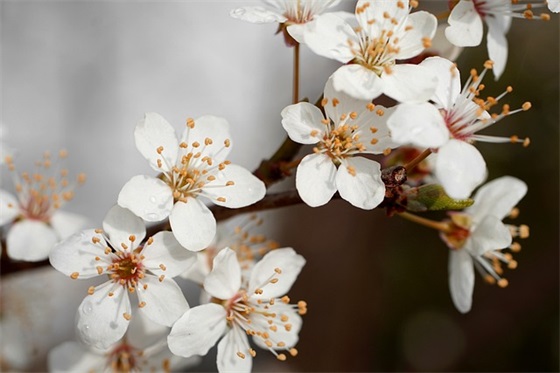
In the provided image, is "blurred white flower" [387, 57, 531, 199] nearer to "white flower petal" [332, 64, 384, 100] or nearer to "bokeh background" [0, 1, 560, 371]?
"white flower petal" [332, 64, 384, 100]

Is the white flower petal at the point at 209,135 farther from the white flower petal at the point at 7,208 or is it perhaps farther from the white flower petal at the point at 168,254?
the white flower petal at the point at 7,208

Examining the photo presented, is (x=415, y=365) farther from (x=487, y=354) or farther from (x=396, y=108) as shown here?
(x=396, y=108)

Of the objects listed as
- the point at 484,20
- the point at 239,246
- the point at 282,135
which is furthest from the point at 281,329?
the point at 282,135

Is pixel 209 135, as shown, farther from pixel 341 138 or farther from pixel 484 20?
pixel 484 20

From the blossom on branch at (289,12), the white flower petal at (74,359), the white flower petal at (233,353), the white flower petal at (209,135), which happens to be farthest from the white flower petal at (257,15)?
the white flower petal at (74,359)

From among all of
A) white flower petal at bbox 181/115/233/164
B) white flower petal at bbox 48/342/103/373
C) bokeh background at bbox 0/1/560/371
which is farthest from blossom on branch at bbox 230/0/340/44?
bokeh background at bbox 0/1/560/371

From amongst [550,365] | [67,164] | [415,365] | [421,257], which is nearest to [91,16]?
[67,164]
